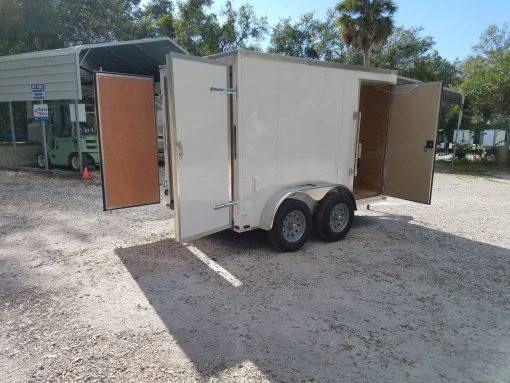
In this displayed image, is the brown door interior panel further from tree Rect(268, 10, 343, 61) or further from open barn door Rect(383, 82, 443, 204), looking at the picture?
tree Rect(268, 10, 343, 61)

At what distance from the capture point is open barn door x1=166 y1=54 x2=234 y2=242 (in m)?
4.19

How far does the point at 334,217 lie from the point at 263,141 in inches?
67.6

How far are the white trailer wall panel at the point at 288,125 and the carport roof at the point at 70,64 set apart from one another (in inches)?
268

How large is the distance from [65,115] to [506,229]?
12.5 m

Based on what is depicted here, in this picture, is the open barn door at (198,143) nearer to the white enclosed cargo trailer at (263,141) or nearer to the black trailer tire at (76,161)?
the white enclosed cargo trailer at (263,141)

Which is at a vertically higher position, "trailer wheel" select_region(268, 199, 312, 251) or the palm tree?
the palm tree

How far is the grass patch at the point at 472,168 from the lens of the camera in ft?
50.2

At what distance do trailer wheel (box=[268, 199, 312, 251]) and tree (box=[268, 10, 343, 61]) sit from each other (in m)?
23.8

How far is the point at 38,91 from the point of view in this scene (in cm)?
1123

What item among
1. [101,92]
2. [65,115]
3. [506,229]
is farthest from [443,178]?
[65,115]

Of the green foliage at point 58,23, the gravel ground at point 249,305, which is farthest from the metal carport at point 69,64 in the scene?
the gravel ground at point 249,305

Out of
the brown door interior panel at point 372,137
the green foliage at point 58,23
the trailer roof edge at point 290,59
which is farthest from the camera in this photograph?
the green foliage at point 58,23

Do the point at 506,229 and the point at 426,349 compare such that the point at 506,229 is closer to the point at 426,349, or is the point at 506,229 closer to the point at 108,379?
the point at 426,349

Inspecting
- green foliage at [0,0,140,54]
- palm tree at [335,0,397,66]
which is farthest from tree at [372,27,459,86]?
green foliage at [0,0,140,54]
